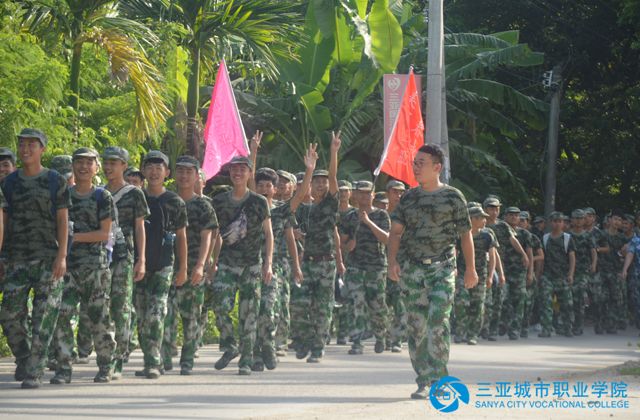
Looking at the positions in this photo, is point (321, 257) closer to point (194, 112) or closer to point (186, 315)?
point (186, 315)

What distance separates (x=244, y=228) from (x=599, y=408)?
3.68 metres

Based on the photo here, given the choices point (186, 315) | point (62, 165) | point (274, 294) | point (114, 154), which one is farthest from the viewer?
point (274, 294)

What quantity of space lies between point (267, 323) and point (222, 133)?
4200mm

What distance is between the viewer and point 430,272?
932 centimetres

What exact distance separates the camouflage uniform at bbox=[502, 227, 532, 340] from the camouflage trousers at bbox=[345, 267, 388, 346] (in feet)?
15.0

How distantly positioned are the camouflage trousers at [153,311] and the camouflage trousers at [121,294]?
22 cm

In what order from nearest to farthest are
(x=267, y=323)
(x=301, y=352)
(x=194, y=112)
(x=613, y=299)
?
(x=267, y=323) → (x=301, y=352) → (x=194, y=112) → (x=613, y=299)

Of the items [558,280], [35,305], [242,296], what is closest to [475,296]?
[558,280]

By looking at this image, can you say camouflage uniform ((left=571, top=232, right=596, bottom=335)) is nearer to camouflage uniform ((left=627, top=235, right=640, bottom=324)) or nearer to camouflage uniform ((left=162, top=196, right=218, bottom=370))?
camouflage uniform ((left=627, top=235, right=640, bottom=324))

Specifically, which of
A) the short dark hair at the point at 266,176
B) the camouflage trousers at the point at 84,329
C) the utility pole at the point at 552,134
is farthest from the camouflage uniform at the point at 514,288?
the utility pole at the point at 552,134

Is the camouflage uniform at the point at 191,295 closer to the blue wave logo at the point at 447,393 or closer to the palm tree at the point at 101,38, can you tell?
the blue wave logo at the point at 447,393

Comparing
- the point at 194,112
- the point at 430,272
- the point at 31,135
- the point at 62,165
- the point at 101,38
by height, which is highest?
the point at 101,38

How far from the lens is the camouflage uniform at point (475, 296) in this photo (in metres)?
16.2

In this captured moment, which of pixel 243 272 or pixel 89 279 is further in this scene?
pixel 243 272
